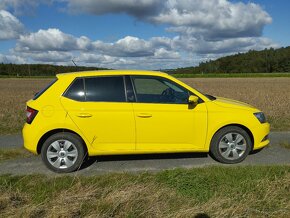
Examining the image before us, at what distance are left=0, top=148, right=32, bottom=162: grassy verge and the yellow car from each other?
1.13 m

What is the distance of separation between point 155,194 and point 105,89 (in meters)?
2.17

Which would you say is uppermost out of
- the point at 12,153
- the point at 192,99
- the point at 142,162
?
the point at 192,99

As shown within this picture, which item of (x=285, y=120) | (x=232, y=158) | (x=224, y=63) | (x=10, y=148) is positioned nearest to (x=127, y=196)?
(x=232, y=158)

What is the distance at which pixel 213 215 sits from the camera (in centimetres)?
334

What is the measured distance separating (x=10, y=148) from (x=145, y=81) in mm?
3465

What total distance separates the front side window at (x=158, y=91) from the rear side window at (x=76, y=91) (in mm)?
916

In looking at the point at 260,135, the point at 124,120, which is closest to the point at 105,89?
the point at 124,120

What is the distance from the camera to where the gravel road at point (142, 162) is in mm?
5254

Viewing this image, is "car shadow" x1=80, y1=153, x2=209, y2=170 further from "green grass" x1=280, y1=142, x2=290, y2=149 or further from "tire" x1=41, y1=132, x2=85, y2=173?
"green grass" x1=280, y1=142, x2=290, y2=149

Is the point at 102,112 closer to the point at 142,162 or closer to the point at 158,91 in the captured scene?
the point at 158,91

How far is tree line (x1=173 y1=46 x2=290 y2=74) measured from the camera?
11175cm

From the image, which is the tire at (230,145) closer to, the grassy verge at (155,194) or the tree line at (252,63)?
the grassy verge at (155,194)

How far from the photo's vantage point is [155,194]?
3814 millimetres

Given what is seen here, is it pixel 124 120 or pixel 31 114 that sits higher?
pixel 31 114
